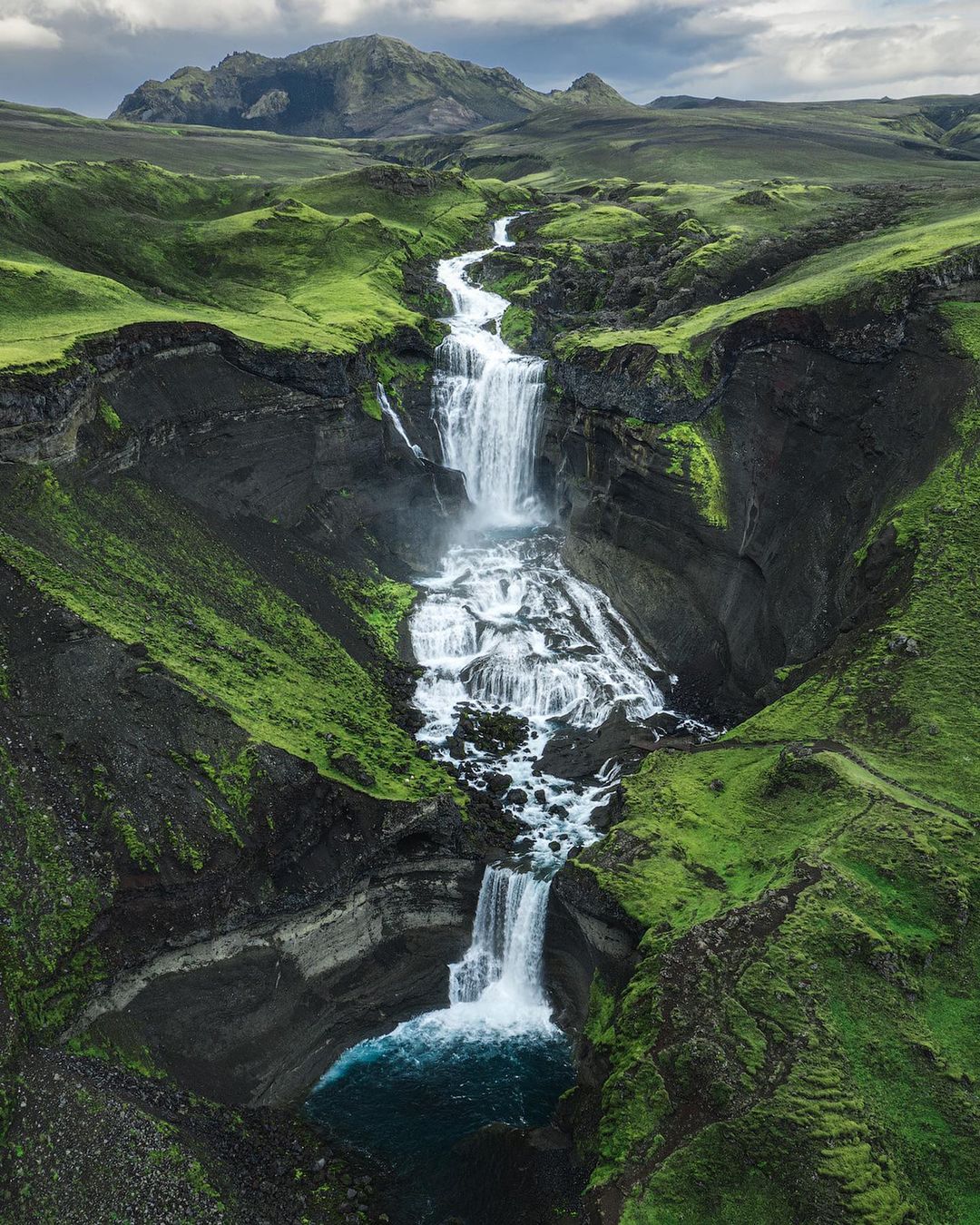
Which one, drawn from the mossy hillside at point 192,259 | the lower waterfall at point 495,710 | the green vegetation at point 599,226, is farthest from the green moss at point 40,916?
the green vegetation at point 599,226

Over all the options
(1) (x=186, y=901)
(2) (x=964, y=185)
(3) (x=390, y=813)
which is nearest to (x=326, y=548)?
(3) (x=390, y=813)

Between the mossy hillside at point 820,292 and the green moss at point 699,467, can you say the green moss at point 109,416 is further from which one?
the mossy hillside at point 820,292

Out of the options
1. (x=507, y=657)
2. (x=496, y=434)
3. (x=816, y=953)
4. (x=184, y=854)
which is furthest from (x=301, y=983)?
(x=496, y=434)

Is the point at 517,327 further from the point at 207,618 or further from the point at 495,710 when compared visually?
the point at 207,618

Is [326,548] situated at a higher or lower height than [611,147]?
lower

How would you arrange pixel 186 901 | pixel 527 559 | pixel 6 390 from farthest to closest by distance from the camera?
pixel 527 559
pixel 6 390
pixel 186 901

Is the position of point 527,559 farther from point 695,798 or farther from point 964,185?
point 964,185

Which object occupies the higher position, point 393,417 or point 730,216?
point 730,216
